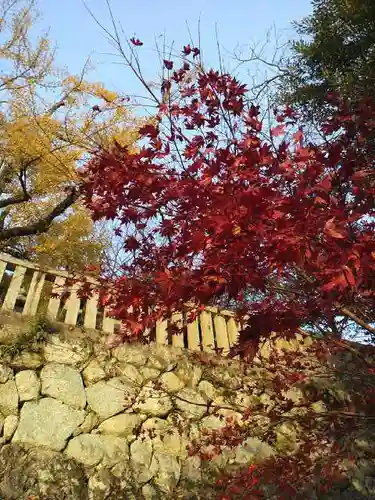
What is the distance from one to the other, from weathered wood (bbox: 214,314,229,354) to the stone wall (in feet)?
1.36

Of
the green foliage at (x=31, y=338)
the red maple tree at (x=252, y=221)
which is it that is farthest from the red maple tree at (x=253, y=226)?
the green foliage at (x=31, y=338)

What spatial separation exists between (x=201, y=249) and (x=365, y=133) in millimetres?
1727

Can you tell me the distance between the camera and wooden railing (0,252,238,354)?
570cm

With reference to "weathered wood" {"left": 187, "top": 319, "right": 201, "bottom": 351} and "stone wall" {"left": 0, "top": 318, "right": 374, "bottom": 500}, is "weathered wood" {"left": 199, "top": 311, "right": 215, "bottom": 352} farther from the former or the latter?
"stone wall" {"left": 0, "top": 318, "right": 374, "bottom": 500}

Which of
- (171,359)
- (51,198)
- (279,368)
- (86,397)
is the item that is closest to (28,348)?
(86,397)

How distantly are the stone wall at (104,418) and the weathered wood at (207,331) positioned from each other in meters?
0.30

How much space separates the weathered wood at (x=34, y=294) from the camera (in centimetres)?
566

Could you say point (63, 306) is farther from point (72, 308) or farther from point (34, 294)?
point (34, 294)

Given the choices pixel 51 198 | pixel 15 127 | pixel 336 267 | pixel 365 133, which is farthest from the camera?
pixel 51 198

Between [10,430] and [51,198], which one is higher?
[51,198]

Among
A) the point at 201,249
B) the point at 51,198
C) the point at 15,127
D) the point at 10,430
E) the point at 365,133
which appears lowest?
the point at 10,430

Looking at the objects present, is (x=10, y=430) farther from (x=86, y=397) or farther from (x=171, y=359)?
(x=171, y=359)

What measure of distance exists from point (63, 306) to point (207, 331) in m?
2.27

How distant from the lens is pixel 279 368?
6.16 metres
